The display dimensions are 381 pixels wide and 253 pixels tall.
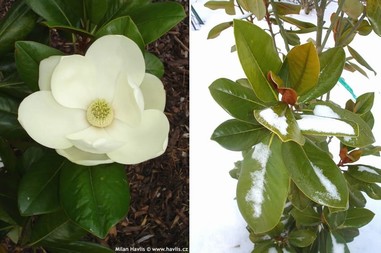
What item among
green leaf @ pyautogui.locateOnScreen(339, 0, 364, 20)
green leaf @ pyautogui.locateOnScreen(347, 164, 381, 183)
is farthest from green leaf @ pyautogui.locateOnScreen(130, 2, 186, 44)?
green leaf @ pyautogui.locateOnScreen(347, 164, 381, 183)

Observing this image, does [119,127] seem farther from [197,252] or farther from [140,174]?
[197,252]

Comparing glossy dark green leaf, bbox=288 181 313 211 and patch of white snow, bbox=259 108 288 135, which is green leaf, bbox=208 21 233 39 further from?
patch of white snow, bbox=259 108 288 135

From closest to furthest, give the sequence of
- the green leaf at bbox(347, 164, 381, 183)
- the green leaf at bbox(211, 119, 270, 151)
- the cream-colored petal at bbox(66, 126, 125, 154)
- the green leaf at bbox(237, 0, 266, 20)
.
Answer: the cream-colored petal at bbox(66, 126, 125, 154) < the green leaf at bbox(211, 119, 270, 151) < the green leaf at bbox(237, 0, 266, 20) < the green leaf at bbox(347, 164, 381, 183)

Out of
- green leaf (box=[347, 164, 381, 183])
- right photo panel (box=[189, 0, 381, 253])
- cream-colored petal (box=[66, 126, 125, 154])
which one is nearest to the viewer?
cream-colored petal (box=[66, 126, 125, 154])

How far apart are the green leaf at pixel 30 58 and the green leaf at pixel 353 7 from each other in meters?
0.62

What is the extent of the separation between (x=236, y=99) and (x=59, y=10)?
31cm

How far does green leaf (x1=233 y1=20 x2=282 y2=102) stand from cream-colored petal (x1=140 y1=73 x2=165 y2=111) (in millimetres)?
126

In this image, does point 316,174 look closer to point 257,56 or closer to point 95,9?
point 257,56

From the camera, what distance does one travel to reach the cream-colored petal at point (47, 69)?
661 millimetres

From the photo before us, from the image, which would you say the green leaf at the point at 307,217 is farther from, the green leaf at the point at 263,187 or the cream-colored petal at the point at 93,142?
the cream-colored petal at the point at 93,142

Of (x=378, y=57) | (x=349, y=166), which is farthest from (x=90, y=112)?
(x=378, y=57)

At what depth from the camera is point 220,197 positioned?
1565 mm

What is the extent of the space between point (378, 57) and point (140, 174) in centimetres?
92

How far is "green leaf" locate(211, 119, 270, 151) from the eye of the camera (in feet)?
2.74
